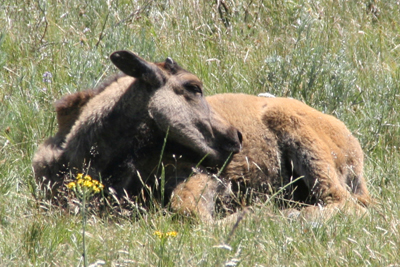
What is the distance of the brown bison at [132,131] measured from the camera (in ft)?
16.5

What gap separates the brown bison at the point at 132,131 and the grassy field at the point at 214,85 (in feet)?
1.39

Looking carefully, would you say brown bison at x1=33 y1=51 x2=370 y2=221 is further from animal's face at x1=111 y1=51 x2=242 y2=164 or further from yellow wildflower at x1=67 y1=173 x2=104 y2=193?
yellow wildflower at x1=67 y1=173 x2=104 y2=193

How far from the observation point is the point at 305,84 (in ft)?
24.3

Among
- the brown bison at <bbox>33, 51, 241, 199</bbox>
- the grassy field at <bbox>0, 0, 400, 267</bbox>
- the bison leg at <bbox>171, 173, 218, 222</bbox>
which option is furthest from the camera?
the brown bison at <bbox>33, 51, 241, 199</bbox>

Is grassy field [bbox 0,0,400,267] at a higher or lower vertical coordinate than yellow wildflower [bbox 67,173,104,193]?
lower

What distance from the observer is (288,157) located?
5762 millimetres

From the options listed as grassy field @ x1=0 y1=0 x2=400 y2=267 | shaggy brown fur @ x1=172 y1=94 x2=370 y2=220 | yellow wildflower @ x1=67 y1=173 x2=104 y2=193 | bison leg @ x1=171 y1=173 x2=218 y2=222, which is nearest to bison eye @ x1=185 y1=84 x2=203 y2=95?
shaggy brown fur @ x1=172 y1=94 x2=370 y2=220

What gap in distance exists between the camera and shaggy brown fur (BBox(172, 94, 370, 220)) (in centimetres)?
551

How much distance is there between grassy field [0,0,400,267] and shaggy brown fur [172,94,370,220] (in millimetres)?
403

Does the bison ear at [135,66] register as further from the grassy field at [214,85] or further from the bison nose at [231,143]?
the grassy field at [214,85]

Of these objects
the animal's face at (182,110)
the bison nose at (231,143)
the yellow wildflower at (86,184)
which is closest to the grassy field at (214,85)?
the yellow wildflower at (86,184)

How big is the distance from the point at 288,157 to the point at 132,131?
1.62m

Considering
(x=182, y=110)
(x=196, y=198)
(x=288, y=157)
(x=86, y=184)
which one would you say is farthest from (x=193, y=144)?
(x=86, y=184)

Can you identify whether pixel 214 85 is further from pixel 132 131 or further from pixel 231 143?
pixel 132 131
